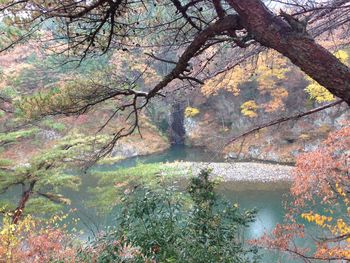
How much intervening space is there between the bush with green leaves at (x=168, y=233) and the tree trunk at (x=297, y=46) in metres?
1.82

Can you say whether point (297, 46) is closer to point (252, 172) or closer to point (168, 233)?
point (168, 233)

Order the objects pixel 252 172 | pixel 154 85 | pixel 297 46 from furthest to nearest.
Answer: pixel 252 172, pixel 154 85, pixel 297 46

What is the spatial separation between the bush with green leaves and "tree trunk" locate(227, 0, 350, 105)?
1819mm

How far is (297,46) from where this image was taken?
1.58 m

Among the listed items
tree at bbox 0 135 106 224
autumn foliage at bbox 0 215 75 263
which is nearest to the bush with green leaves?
autumn foliage at bbox 0 215 75 263

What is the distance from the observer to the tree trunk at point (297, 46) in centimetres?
152

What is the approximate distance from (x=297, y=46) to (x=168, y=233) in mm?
2017

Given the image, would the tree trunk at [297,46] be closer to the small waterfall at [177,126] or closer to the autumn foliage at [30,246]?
the autumn foliage at [30,246]

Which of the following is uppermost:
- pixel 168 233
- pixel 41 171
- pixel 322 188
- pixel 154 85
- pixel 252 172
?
pixel 154 85

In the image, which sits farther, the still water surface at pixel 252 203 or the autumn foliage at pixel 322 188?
the still water surface at pixel 252 203

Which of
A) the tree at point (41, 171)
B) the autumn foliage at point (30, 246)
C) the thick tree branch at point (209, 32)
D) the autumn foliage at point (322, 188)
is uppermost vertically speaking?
the thick tree branch at point (209, 32)

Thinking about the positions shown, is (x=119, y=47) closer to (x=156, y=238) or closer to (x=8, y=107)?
(x=156, y=238)

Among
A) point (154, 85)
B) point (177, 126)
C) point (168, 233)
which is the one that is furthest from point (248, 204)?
point (177, 126)

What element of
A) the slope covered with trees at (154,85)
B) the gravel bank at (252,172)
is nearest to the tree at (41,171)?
the slope covered with trees at (154,85)
